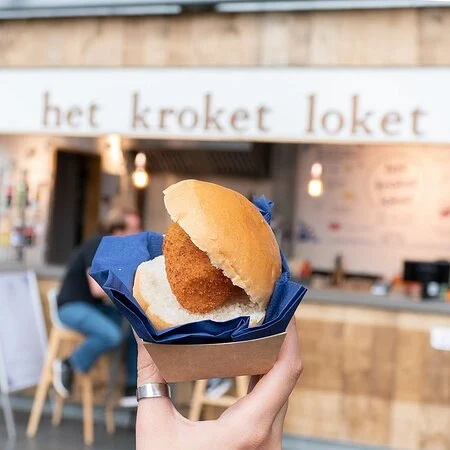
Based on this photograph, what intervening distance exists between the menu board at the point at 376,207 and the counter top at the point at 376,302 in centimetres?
293

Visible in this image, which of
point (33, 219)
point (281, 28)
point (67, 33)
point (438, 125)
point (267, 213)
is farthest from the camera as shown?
point (33, 219)

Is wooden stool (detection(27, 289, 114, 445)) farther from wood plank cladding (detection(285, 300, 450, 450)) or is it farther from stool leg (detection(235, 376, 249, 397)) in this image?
wood plank cladding (detection(285, 300, 450, 450))

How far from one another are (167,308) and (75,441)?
460 cm

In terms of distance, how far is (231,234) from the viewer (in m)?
1.47

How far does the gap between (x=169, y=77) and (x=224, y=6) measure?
0.63 meters

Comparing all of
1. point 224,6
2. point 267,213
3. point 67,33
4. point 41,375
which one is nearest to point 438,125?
point 224,6

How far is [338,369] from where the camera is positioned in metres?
5.79

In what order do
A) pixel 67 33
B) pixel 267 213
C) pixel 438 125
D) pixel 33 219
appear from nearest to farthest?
pixel 267 213, pixel 438 125, pixel 67 33, pixel 33 219

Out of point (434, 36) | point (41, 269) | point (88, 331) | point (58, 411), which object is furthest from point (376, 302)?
point (41, 269)

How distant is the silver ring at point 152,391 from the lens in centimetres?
151

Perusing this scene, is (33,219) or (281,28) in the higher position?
(281,28)

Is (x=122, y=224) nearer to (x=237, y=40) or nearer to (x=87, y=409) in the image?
(x=87, y=409)

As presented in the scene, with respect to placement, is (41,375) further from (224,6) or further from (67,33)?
(224,6)

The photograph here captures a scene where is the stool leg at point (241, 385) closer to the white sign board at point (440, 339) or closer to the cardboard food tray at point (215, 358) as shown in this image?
the white sign board at point (440, 339)
